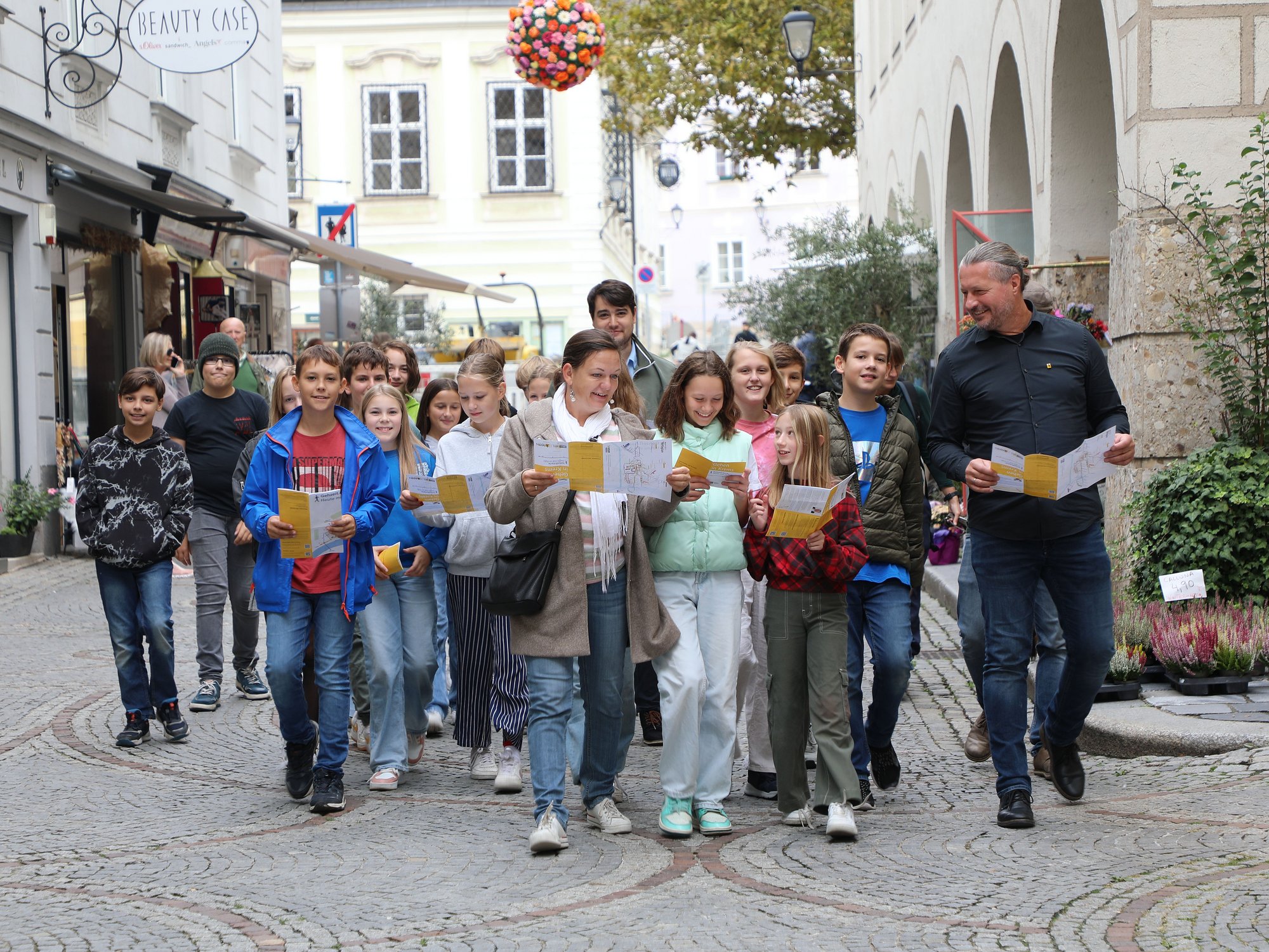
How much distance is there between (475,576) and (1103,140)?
24.5ft

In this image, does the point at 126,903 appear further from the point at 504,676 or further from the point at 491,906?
the point at 504,676

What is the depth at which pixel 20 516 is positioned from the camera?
575 inches

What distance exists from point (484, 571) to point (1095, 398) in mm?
2565

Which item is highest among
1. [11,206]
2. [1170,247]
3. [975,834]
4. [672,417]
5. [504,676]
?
[11,206]

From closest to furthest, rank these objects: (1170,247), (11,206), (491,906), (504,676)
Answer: (491,906)
(504,676)
(1170,247)
(11,206)

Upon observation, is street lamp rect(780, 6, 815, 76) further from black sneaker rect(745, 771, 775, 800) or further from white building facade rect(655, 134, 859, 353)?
white building facade rect(655, 134, 859, 353)

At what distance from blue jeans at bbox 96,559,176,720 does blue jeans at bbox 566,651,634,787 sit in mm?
2353

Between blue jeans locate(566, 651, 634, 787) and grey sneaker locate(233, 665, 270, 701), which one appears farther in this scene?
grey sneaker locate(233, 665, 270, 701)

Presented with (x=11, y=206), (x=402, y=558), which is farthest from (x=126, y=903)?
(x=11, y=206)

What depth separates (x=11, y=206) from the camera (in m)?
14.8

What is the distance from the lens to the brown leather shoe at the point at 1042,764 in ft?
22.0

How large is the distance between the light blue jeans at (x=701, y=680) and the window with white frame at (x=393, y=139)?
3695cm

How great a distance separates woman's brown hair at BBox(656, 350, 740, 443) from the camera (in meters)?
6.00

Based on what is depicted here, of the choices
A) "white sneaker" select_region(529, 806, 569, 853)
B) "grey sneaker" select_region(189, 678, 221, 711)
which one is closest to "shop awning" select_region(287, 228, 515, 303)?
"grey sneaker" select_region(189, 678, 221, 711)
